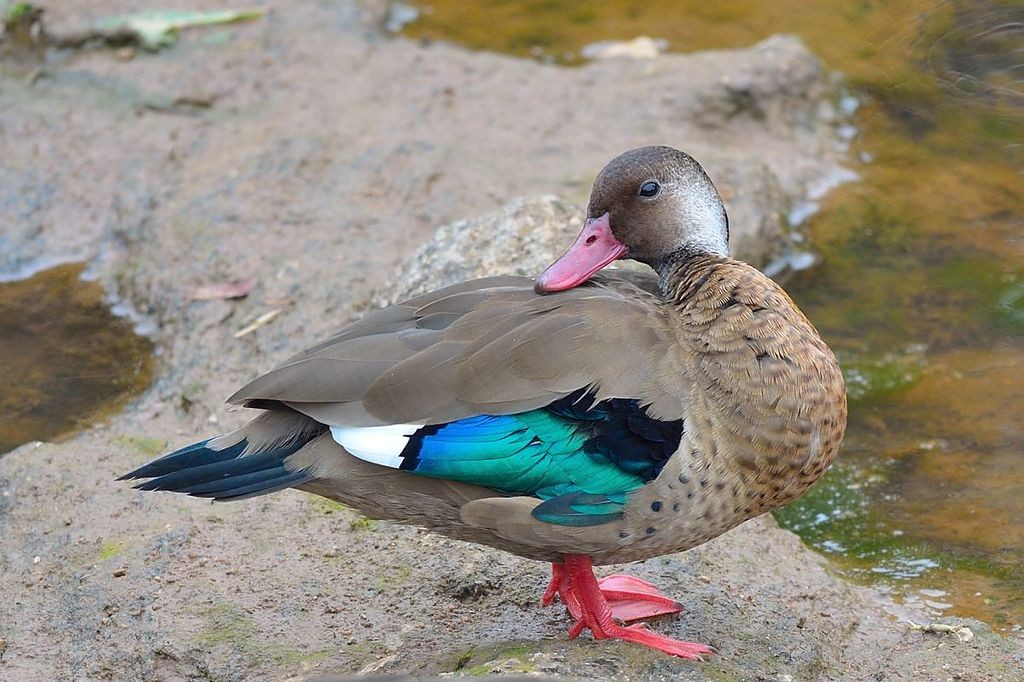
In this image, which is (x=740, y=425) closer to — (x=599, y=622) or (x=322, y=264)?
(x=599, y=622)

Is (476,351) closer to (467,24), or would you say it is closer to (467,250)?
(467,250)

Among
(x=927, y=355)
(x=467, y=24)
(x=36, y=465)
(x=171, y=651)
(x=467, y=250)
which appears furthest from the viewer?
(x=467, y=24)

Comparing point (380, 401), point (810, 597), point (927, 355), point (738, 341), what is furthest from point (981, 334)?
point (380, 401)

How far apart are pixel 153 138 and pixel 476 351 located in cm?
401

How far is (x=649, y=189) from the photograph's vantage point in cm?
400

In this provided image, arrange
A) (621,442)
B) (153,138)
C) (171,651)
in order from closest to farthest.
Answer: (621,442), (171,651), (153,138)

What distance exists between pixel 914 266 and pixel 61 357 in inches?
148

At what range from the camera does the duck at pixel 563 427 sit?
135 inches

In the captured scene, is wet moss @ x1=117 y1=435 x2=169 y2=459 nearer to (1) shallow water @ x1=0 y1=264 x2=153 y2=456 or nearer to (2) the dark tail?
(1) shallow water @ x1=0 y1=264 x2=153 y2=456

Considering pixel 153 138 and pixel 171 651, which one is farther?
pixel 153 138

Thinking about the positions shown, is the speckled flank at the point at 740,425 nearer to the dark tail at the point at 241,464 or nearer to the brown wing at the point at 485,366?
the brown wing at the point at 485,366

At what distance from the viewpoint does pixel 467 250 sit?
16.3 ft

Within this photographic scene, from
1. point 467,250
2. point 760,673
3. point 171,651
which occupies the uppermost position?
point 467,250

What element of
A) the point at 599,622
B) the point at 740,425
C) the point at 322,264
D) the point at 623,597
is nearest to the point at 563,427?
the point at 740,425
